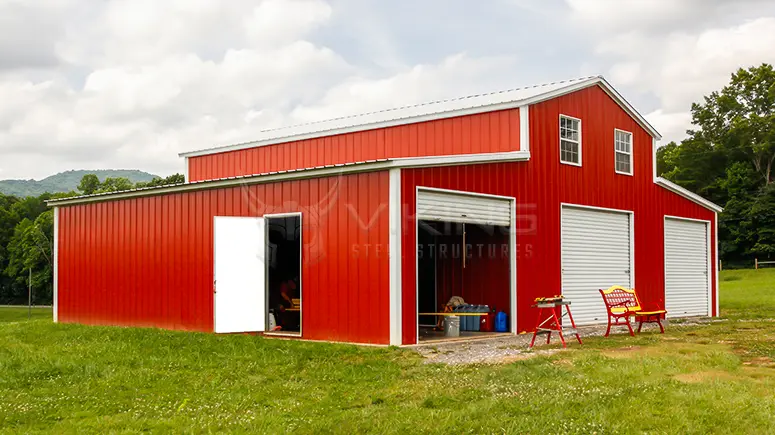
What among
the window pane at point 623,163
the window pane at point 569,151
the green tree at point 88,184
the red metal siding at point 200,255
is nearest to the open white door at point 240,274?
the red metal siding at point 200,255

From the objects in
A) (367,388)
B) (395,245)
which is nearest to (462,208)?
(395,245)

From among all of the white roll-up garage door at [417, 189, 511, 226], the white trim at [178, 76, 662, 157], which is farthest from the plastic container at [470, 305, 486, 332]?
the white trim at [178, 76, 662, 157]

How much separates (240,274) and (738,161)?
47240mm

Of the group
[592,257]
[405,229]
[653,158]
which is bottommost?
[592,257]

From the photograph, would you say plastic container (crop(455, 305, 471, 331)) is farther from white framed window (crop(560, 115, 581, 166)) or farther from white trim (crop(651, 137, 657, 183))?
white trim (crop(651, 137, 657, 183))

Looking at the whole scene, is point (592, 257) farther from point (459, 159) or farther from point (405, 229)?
point (405, 229)

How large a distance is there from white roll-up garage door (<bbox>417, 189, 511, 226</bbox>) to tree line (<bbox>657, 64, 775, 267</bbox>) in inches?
1549

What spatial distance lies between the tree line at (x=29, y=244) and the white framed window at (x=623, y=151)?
5222 centimetres

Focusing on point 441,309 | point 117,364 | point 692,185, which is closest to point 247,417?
point 117,364

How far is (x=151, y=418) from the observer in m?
7.75

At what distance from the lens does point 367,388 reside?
30.3ft

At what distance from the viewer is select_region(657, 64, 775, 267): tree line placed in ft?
165

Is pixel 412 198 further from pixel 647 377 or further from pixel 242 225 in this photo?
pixel 647 377

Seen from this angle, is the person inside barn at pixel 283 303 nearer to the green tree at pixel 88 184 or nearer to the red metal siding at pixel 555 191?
the red metal siding at pixel 555 191
